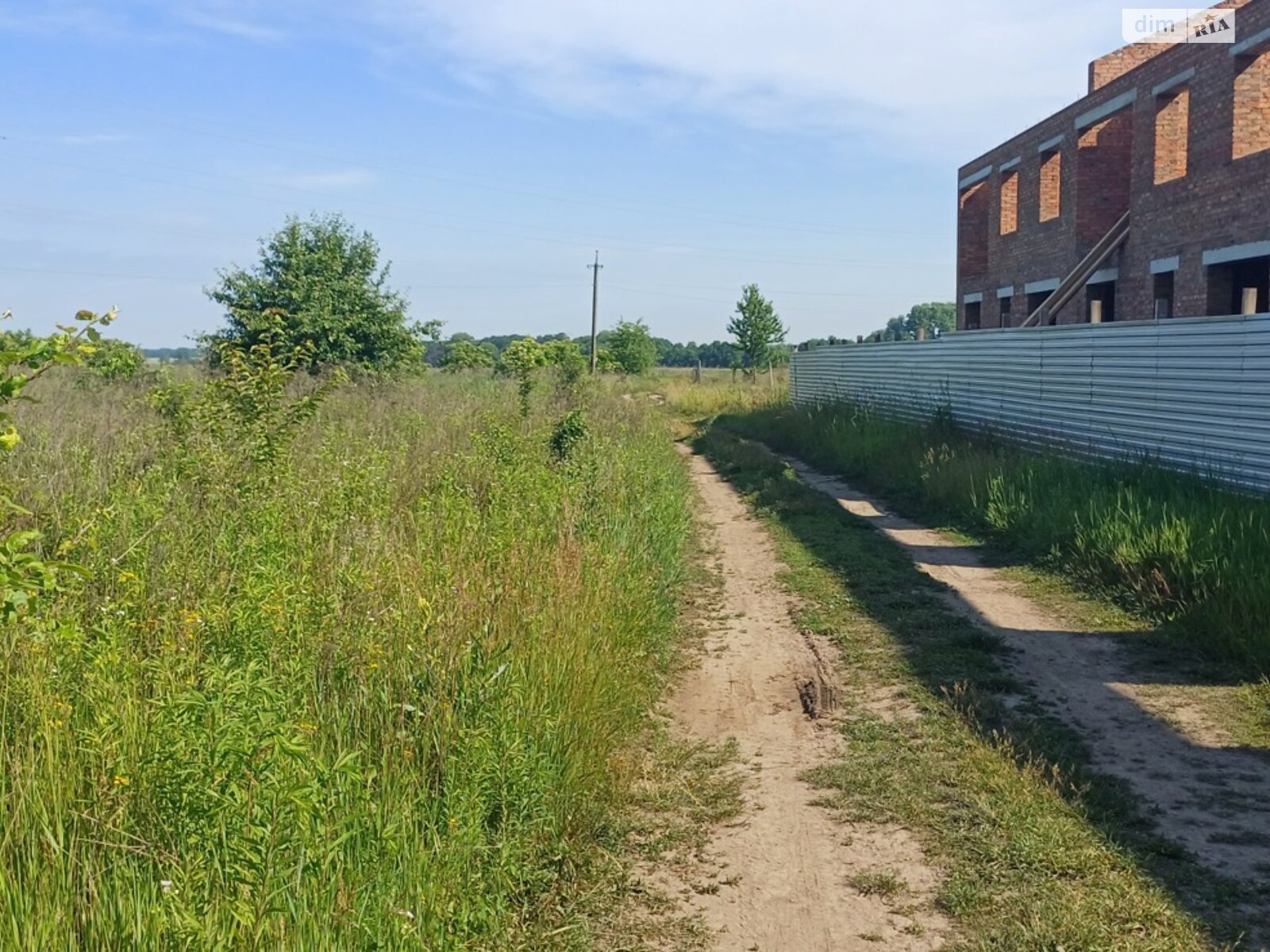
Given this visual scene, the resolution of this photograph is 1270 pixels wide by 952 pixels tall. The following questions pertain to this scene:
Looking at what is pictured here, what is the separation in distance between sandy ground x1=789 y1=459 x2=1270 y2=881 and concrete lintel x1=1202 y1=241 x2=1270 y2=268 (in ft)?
33.1

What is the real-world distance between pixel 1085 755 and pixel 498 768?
9.81ft

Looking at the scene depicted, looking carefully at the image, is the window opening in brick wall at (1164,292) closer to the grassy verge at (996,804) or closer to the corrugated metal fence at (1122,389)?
the corrugated metal fence at (1122,389)

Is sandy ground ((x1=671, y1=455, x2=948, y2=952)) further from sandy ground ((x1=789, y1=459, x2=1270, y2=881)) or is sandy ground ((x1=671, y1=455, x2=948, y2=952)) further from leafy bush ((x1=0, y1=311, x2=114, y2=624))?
leafy bush ((x1=0, y1=311, x2=114, y2=624))

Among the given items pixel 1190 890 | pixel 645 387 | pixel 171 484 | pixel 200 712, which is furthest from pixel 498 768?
pixel 645 387

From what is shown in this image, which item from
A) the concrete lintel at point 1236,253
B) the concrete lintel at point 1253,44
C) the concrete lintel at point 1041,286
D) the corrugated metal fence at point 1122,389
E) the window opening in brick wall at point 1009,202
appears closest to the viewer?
the corrugated metal fence at point 1122,389

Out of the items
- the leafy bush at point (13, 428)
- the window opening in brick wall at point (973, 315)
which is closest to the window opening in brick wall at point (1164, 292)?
the window opening in brick wall at point (973, 315)

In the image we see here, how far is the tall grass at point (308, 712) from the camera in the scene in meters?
3.16

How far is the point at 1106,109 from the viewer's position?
73.5 feet

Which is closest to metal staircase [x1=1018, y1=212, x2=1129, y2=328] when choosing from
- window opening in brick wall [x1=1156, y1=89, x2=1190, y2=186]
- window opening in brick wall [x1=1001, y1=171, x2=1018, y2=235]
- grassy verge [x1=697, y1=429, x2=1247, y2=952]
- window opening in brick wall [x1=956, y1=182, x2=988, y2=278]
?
window opening in brick wall [x1=1156, y1=89, x2=1190, y2=186]

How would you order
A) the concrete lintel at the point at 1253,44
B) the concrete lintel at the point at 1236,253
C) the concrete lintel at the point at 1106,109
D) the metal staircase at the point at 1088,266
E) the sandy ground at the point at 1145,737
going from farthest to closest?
the metal staircase at the point at 1088,266
the concrete lintel at the point at 1106,109
the concrete lintel at the point at 1236,253
the concrete lintel at the point at 1253,44
the sandy ground at the point at 1145,737

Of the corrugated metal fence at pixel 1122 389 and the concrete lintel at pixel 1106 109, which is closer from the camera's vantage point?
the corrugated metal fence at pixel 1122 389

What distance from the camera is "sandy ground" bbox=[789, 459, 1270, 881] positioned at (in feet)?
15.7

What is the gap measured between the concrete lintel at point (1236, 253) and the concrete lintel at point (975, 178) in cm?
1188

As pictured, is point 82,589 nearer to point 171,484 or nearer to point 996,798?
point 171,484
